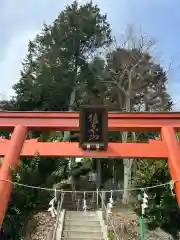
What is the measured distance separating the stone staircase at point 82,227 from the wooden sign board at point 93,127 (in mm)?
2933

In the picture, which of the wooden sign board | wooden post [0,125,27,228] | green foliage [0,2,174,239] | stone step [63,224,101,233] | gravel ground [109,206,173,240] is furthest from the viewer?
green foliage [0,2,174,239]

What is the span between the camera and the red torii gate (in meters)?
9.00

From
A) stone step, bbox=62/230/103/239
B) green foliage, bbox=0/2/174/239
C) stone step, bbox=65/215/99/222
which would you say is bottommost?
stone step, bbox=62/230/103/239

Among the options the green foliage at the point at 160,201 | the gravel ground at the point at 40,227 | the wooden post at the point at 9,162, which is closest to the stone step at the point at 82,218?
the gravel ground at the point at 40,227

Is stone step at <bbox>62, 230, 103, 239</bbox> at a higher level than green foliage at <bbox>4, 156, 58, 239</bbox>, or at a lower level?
lower

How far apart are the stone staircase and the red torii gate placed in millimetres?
2757

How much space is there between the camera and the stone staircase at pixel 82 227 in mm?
10430

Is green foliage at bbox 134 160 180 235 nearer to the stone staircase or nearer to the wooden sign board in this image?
the stone staircase

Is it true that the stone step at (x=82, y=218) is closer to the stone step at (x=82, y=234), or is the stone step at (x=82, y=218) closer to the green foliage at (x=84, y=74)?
the stone step at (x=82, y=234)

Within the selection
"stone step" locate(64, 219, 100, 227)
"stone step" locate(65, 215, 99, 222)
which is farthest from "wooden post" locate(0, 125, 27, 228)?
"stone step" locate(65, 215, 99, 222)

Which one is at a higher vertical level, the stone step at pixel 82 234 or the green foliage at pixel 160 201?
the green foliage at pixel 160 201

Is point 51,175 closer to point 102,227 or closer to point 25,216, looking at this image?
point 25,216

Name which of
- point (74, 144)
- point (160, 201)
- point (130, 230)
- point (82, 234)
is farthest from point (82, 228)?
point (74, 144)

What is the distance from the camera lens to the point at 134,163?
20078 mm
